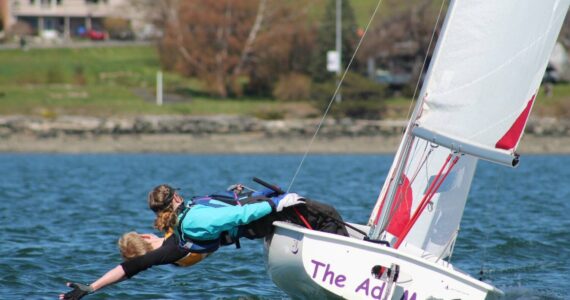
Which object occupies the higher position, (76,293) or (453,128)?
(453,128)

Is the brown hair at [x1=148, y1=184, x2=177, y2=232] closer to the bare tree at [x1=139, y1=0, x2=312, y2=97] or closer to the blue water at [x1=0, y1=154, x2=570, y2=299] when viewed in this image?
the blue water at [x1=0, y1=154, x2=570, y2=299]

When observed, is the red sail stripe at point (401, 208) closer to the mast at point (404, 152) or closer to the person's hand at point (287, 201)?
the mast at point (404, 152)

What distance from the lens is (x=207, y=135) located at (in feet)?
110

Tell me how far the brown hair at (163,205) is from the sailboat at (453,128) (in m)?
0.72

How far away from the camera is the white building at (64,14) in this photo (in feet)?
213

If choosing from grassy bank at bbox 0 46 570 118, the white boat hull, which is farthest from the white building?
the white boat hull

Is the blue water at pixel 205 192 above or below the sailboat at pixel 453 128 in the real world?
below

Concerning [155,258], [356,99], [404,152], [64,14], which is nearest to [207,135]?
[356,99]

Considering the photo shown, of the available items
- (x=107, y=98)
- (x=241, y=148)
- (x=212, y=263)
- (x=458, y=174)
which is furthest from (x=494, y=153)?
(x=107, y=98)

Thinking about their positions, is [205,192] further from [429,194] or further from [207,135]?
[207,135]

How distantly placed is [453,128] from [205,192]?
38.4ft

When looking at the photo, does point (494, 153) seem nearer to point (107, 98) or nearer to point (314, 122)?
point (314, 122)

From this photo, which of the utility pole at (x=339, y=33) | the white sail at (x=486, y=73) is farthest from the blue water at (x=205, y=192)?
the utility pole at (x=339, y=33)

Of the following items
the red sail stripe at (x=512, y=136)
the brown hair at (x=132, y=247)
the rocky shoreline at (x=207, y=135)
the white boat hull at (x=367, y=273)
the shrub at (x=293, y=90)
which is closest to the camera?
the white boat hull at (x=367, y=273)
